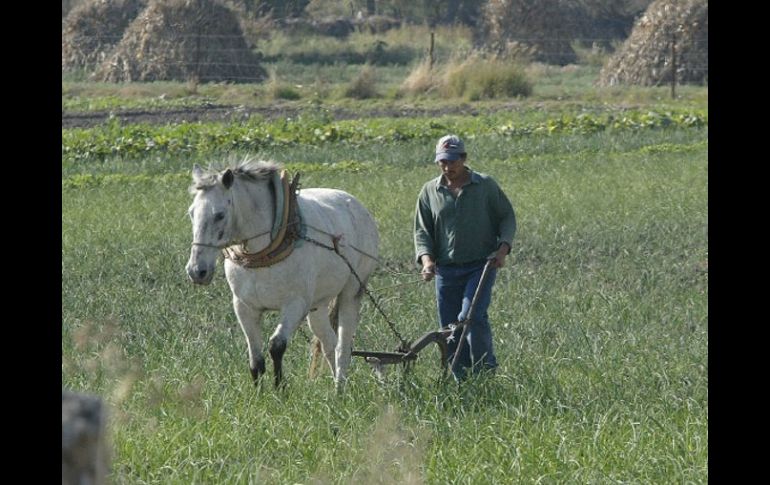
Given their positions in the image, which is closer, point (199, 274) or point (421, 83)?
point (199, 274)

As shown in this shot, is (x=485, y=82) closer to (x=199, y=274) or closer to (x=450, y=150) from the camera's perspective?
(x=450, y=150)

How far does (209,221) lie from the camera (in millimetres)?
6953

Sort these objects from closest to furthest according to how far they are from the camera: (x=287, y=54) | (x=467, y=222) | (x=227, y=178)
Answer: (x=227, y=178), (x=467, y=222), (x=287, y=54)

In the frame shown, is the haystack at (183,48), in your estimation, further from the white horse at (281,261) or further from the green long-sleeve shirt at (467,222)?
the green long-sleeve shirt at (467,222)

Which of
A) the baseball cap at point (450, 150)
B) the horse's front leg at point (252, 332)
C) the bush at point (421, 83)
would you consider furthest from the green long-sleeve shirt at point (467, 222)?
the bush at point (421, 83)

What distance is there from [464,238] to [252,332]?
139 cm

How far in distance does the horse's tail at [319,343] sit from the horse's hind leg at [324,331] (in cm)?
5

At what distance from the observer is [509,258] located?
13219 millimetres

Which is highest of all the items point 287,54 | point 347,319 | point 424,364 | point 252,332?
point 252,332

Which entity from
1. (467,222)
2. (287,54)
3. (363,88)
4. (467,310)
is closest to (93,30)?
(287,54)

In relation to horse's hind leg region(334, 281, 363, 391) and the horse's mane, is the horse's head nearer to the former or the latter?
the horse's mane

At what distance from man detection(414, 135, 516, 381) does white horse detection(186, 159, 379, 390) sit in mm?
541
